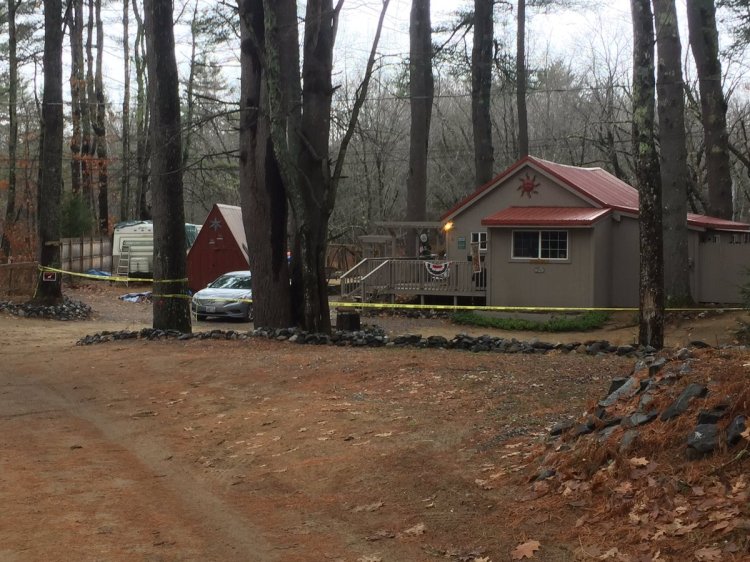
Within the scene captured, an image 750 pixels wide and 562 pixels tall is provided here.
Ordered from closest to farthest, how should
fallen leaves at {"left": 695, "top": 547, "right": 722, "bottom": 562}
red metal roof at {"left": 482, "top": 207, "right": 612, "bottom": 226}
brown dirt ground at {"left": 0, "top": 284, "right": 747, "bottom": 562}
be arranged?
fallen leaves at {"left": 695, "top": 547, "right": 722, "bottom": 562}, brown dirt ground at {"left": 0, "top": 284, "right": 747, "bottom": 562}, red metal roof at {"left": 482, "top": 207, "right": 612, "bottom": 226}

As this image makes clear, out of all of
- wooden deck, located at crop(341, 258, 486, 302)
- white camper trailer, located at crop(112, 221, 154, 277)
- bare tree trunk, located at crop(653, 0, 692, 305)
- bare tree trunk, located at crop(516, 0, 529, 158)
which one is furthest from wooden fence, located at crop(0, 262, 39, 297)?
bare tree trunk, located at crop(653, 0, 692, 305)

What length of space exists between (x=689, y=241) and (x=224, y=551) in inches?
919

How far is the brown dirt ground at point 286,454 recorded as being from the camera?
570 centimetres

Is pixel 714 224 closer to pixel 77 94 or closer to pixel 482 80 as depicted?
pixel 482 80

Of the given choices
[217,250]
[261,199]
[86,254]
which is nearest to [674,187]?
[261,199]

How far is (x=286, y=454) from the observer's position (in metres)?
7.99

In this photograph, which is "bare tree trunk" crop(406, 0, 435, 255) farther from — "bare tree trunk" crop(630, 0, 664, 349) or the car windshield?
"bare tree trunk" crop(630, 0, 664, 349)

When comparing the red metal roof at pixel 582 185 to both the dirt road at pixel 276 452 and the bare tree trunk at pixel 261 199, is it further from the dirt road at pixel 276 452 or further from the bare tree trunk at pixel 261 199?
the dirt road at pixel 276 452

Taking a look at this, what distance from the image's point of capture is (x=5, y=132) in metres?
64.5

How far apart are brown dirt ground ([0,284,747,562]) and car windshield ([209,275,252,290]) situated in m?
12.7

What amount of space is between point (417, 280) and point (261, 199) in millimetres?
11726

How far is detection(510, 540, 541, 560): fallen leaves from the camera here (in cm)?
517

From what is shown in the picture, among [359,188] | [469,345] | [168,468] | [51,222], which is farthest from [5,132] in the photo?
[168,468]

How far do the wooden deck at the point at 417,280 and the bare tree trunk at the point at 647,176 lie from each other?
47.8 ft
